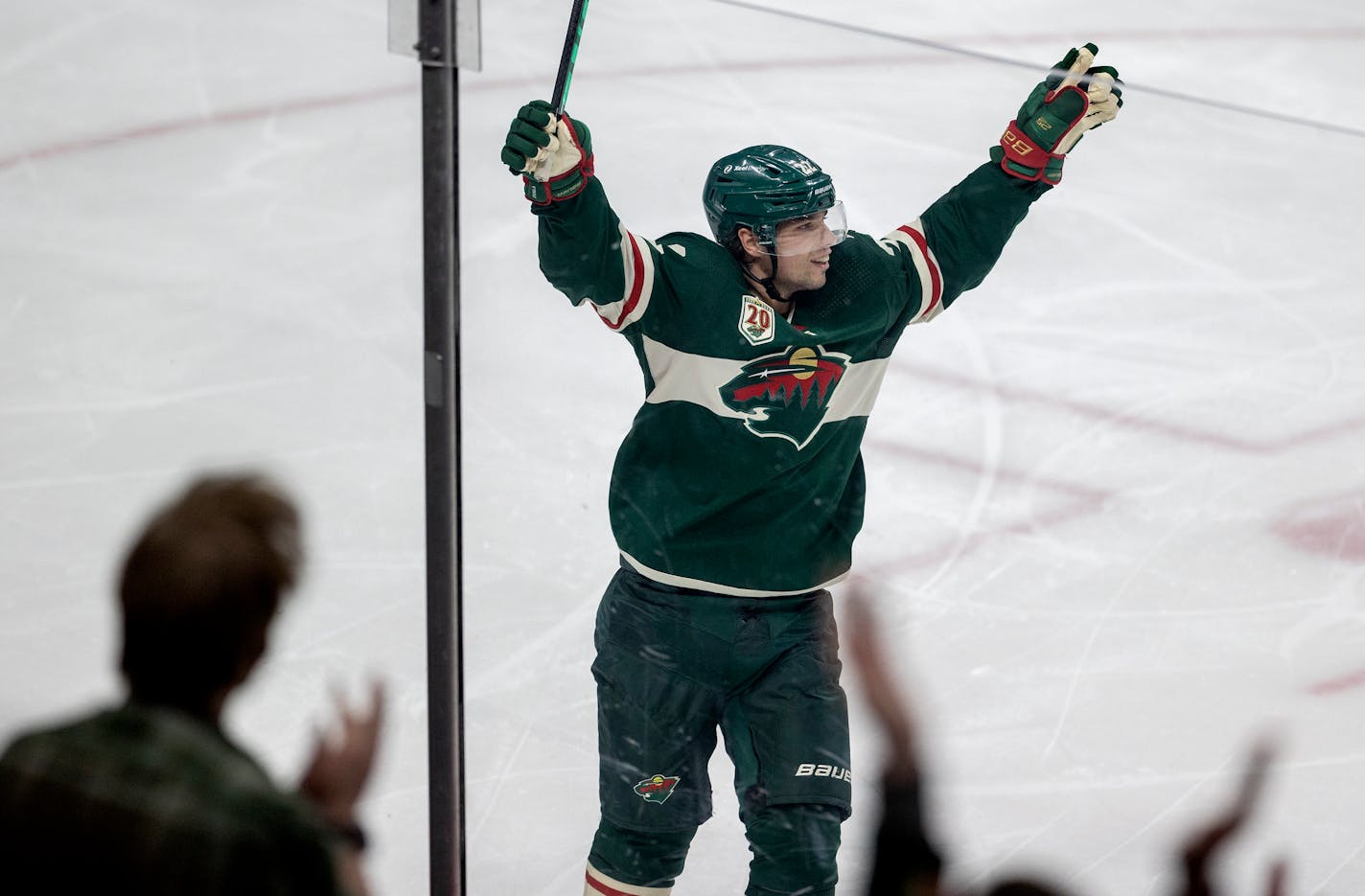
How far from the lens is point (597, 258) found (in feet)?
6.14

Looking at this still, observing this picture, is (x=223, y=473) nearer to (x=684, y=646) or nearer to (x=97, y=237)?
(x=684, y=646)

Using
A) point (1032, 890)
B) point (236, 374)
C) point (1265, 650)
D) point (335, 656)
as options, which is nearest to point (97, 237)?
point (236, 374)

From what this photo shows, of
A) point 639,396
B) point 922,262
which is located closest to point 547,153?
point 922,262

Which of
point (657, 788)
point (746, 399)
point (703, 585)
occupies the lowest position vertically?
point (657, 788)

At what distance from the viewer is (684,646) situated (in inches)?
79.3

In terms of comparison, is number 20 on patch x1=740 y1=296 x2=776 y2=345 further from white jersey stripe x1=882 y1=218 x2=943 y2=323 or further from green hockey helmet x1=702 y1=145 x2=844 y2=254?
white jersey stripe x1=882 y1=218 x2=943 y2=323

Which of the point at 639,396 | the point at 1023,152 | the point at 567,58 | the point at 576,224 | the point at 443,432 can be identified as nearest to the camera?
the point at 443,432

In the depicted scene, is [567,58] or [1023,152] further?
[1023,152]

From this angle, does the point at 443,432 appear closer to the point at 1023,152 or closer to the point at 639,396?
the point at 1023,152

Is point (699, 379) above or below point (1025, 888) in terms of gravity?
below

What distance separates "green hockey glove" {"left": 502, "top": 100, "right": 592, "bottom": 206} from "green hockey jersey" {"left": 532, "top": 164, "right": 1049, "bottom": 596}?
97 millimetres

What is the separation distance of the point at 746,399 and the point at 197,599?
38.1 inches

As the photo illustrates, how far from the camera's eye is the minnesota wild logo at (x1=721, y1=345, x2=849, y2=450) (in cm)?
197

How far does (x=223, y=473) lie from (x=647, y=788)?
924 mm
